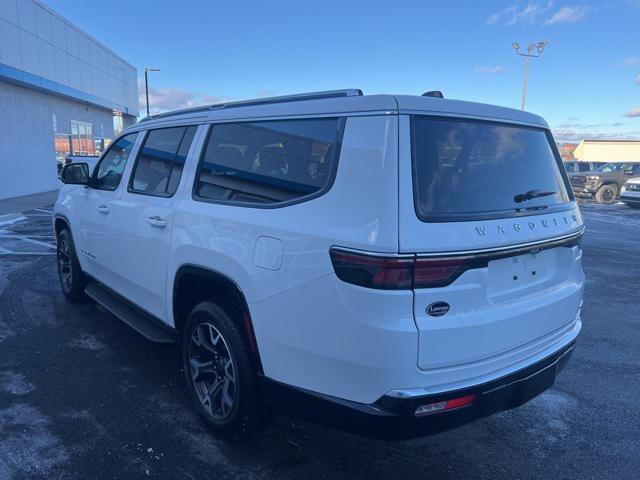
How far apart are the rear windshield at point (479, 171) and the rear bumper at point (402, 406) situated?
803mm

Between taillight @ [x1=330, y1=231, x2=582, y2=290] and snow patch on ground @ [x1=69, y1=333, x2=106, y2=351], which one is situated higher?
taillight @ [x1=330, y1=231, x2=582, y2=290]

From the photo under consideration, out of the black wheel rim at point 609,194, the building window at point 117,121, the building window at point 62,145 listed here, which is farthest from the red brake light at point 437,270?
the building window at point 117,121

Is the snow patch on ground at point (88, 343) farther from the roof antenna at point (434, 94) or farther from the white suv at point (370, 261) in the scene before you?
the roof antenna at point (434, 94)

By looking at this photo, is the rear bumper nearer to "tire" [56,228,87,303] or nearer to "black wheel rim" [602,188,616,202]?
"tire" [56,228,87,303]

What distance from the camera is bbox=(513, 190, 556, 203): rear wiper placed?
Answer: 256cm

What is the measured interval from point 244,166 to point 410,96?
1088 mm

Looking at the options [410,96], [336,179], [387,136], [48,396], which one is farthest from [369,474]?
[48,396]

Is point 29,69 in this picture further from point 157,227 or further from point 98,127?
point 157,227

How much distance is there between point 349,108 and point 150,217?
6.16ft

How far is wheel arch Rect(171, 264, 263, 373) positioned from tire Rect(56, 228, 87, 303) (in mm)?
2400

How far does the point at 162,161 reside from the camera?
11.8ft

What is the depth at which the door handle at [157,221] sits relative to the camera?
329cm

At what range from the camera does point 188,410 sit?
333cm

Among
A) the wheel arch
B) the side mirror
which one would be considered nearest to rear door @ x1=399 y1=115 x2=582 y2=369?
the wheel arch
